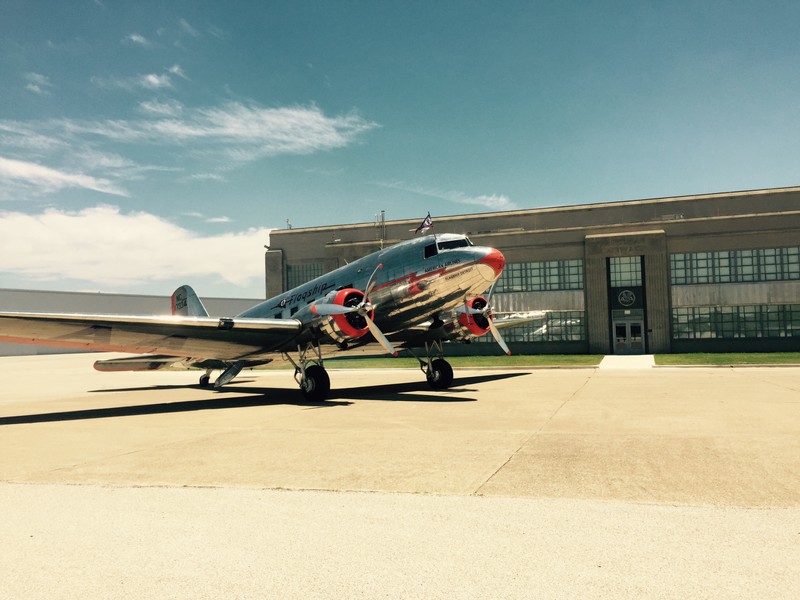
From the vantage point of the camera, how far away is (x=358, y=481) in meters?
8.20

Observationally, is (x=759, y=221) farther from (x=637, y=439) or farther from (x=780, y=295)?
(x=637, y=439)

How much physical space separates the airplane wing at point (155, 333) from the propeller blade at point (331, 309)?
907 mm

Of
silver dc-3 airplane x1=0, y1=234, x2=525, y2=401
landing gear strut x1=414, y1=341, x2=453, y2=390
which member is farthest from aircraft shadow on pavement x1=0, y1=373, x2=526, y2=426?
silver dc-3 airplane x1=0, y1=234, x2=525, y2=401

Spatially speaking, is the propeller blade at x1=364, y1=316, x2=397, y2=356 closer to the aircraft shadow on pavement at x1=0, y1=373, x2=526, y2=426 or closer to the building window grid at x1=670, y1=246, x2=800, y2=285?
the aircraft shadow on pavement at x1=0, y1=373, x2=526, y2=426

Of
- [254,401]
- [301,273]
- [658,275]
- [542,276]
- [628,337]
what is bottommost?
[254,401]

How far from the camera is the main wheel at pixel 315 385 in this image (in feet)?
65.7

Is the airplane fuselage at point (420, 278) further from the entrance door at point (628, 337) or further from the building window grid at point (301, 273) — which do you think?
the building window grid at point (301, 273)

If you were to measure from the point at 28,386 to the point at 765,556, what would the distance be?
35.4m

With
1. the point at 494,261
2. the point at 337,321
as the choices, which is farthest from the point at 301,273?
the point at 494,261

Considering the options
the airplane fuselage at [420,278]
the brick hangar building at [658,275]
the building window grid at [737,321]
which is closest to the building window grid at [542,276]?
the brick hangar building at [658,275]

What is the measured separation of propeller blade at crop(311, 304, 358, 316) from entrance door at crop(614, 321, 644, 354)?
37576 millimetres

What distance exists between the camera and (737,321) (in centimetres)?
4862

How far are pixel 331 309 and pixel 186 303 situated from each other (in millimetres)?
15030

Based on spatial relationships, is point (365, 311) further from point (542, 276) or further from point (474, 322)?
point (542, 276)
